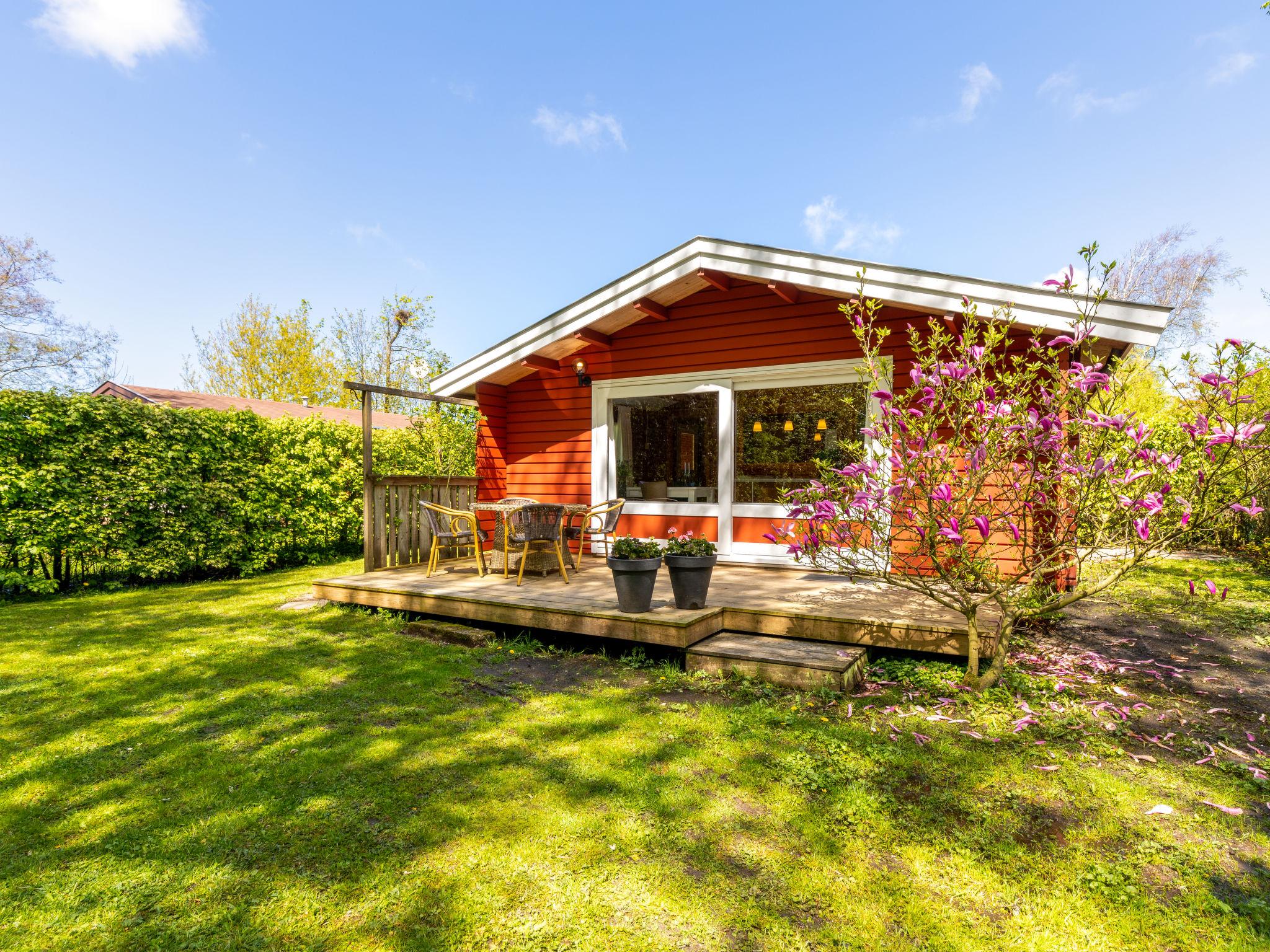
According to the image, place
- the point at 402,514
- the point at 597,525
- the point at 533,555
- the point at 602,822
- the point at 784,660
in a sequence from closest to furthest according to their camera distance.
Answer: the point at 602,822
the point at 784,660
the point at 533,555
the point at 402,514
the point at 597,525

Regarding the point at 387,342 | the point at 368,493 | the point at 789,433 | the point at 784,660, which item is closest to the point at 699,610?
the point at 784,660

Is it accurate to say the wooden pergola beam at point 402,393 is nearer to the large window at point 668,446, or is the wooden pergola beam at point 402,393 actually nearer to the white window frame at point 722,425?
the white window frame at point 722,425

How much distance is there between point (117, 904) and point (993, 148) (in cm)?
1717

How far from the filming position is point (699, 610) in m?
4.20

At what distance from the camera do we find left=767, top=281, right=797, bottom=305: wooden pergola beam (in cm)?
564

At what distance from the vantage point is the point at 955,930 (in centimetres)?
162

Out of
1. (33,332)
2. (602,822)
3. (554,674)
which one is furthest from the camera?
(33,332)

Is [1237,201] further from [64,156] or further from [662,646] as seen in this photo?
[64,156]

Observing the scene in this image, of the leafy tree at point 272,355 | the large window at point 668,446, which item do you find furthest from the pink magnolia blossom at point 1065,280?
the leafy tree at point 272,355

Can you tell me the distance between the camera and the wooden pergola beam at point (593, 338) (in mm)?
6668

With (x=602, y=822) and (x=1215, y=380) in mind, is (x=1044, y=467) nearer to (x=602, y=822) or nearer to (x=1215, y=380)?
(x=1215, y=380)

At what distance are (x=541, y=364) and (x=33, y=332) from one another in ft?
68.5

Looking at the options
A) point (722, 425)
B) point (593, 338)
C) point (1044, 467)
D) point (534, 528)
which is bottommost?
point (534, 528)

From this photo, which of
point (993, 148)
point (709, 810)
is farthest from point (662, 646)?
point (993, 148)
